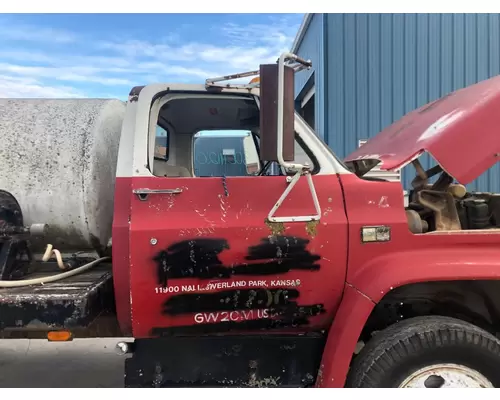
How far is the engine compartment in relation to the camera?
269cm

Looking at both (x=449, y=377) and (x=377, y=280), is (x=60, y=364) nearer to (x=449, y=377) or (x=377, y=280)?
(x=377, y=280)

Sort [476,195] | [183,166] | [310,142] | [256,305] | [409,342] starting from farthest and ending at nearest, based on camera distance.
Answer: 1. [183,166]
2. [476,195]
3. [310,142]
4. [256,305]
5. [409,342]

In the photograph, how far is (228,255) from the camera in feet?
7.90

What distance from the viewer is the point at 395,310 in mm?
2701

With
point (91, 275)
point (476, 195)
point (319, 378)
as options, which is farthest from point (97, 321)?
point (476, 195)

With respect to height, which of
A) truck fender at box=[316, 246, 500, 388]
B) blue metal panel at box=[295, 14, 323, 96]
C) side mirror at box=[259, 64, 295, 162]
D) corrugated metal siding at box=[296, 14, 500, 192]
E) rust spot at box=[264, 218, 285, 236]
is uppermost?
blue metal panel at box=[295, 14, 323, 96]

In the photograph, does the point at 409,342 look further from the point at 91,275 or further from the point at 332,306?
the point at 91,275

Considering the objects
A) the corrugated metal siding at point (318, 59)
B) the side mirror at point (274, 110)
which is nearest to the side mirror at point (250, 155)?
the side mirror at point (274, 110)

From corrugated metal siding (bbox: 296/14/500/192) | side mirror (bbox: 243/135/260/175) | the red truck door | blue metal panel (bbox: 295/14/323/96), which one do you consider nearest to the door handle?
the red truck door

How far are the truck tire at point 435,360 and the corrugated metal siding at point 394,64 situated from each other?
17.0 ft

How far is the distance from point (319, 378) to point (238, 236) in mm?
901

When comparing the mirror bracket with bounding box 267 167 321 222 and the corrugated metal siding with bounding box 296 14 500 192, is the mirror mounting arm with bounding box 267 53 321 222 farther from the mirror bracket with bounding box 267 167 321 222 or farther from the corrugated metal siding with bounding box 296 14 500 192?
the corrugated metal siding with bounding box 296 14 500 192

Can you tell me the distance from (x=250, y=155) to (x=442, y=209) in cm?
162

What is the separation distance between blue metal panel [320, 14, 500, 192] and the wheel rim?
5234mm
